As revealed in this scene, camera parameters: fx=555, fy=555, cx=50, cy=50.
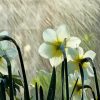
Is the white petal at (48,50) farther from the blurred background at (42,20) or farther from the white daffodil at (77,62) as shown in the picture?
the blurred background at (42,20)

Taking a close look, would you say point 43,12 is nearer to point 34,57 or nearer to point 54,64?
point 34,57

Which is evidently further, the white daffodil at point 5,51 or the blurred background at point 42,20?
the blurred background at point 42,20

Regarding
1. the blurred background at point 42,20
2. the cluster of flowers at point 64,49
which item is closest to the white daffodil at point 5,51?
the cluster of flowers at point 64,49

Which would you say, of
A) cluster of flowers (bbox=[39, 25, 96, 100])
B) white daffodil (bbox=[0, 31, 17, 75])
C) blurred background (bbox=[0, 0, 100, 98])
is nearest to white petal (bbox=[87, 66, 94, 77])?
cluster of flowers (bbox=[39, 25, 96, 100])

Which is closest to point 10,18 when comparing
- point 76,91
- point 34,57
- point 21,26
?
point 21,26

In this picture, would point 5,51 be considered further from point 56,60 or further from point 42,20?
point 42,20

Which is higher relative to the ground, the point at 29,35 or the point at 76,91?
the point at 29,35
